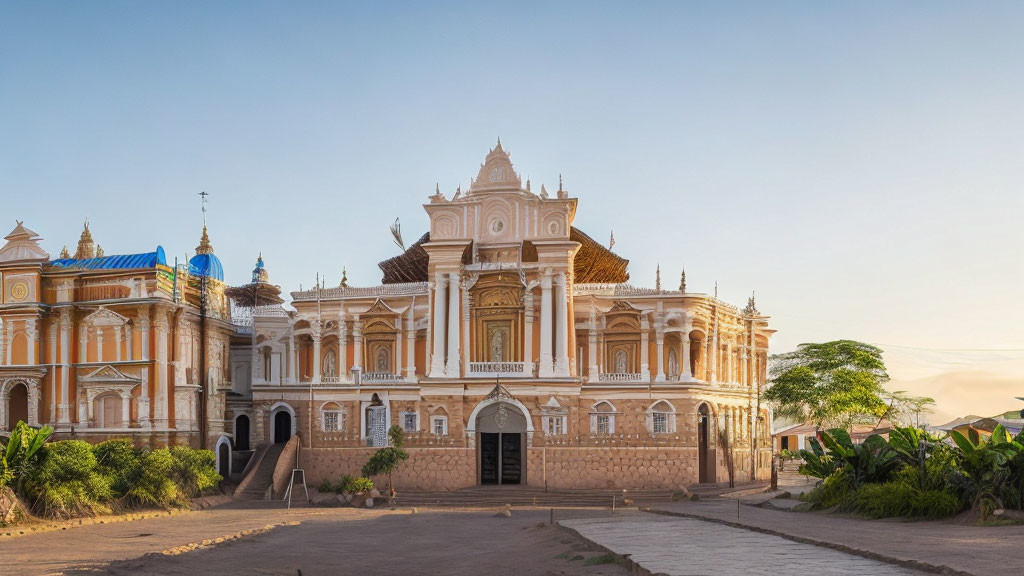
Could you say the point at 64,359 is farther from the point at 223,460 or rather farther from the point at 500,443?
the point at 500,443

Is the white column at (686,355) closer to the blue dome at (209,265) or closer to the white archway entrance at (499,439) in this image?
the white archway entrance at (499,439)

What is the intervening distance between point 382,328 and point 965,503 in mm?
24963

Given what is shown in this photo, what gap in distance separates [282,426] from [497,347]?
31.9 ft

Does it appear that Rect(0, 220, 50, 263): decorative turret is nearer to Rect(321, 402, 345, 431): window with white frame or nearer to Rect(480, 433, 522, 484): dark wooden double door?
Rect(321, 402, 345, 431): window with white frame

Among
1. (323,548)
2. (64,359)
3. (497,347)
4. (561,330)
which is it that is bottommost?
(323,548)

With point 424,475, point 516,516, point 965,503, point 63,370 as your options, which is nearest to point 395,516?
point 516,516

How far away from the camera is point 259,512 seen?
33000 millimetres

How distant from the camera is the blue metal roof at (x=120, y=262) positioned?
36906 mm

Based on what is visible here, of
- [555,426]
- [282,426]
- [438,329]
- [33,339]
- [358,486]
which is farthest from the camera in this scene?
[282,426]

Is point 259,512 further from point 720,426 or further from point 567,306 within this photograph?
point 720,426

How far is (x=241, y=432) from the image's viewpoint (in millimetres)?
42344

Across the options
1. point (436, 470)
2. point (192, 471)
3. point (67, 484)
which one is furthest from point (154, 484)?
point (436, 470)

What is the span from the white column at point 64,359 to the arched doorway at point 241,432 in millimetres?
7117

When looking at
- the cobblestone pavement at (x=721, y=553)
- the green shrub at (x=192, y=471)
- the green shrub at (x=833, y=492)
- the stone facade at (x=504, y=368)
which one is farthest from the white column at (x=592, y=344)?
the cobblestone pavement at (x=721, y=553)
